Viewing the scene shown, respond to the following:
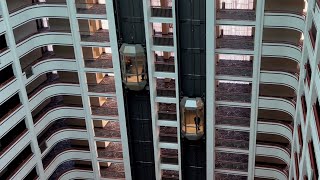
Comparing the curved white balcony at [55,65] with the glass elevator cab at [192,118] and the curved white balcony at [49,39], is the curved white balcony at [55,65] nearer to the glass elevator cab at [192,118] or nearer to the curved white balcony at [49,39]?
the curved white balcony at [49,39]

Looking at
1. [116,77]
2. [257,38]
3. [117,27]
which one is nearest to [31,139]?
[116,77]

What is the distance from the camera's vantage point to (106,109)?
42.6 meters

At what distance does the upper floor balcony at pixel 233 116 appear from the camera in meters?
39.8

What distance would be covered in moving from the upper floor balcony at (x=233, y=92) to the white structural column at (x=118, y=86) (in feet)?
26.0

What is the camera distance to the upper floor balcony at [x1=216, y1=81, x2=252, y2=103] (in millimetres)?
38719

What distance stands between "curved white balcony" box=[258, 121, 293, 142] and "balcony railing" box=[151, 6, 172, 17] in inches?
445

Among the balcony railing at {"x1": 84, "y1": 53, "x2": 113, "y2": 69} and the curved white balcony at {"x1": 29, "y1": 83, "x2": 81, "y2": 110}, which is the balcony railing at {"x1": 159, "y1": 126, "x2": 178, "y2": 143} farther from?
the curved white balcony at {"x1": 29, "y1": 83, "x2": 81, "y2": 110}

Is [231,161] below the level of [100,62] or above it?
below

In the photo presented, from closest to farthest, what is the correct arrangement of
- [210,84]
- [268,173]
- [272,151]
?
[210,84] → [272,151] → [268,173]

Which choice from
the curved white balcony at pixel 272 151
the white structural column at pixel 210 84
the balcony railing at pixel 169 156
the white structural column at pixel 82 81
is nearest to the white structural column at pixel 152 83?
the balcony railing at pixel 169 156

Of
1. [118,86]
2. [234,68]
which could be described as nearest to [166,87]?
[118,86]

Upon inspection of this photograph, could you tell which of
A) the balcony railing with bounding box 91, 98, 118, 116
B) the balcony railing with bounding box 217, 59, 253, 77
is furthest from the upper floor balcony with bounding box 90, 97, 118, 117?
the balcony railing with bounding box 217, 59, 253, 77

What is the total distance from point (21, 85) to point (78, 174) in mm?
11964

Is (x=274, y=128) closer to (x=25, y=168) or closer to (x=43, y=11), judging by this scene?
(x=25, y=168)
